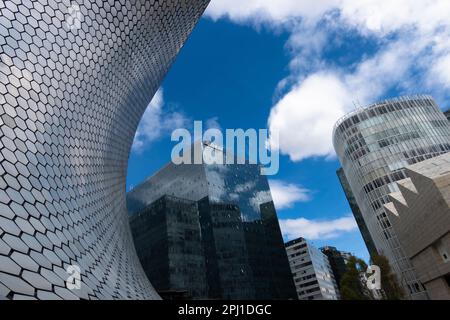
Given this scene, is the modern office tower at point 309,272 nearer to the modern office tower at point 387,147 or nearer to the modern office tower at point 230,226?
the modern office tower at point 230,226

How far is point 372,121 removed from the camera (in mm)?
56938

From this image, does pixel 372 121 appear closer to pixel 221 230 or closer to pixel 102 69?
pixel 221 230

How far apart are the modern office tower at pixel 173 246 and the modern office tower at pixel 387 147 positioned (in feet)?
101

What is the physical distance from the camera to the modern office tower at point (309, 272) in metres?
96.1

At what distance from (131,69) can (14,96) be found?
24.1ft

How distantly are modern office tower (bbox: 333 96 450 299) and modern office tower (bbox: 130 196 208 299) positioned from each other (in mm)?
30785

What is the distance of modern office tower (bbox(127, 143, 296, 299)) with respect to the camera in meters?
60.2

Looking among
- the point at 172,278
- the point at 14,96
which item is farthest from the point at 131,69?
the point at 172,278

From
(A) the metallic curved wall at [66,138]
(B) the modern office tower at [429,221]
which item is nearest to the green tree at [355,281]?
(B) the modern office tower at [429,221]

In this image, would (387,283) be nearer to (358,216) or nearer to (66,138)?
(66,138)

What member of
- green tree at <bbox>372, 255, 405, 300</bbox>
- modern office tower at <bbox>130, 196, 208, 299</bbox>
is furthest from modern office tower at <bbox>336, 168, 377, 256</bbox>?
green tree at <bbox>372, 255, 405, 300</bbox>

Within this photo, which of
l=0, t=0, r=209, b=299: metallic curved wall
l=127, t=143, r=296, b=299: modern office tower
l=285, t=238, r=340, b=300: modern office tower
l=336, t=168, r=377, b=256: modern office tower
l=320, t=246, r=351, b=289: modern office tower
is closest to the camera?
l=0, t=0, r=209, b=299: metallic curved wall

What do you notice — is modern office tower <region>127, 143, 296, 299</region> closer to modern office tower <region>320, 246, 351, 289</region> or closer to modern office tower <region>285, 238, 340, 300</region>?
modern office tower <region>285, 238, 340, 300</region>

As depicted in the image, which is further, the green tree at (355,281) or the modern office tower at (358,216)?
the modern office tower at (358,216)
